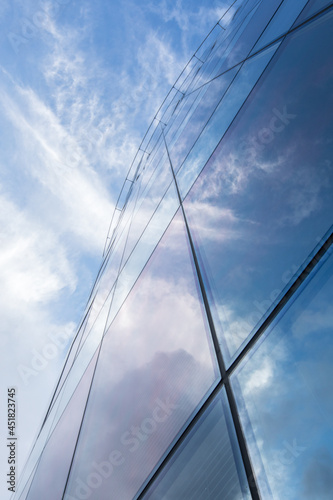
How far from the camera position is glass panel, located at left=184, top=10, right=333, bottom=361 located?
2.29 meters

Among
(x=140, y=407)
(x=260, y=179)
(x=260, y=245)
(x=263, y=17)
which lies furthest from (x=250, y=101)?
(x=140, y=407)

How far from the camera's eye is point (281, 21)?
513 cm

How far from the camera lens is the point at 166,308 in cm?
401

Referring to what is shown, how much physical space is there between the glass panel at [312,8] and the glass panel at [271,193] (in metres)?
0.23

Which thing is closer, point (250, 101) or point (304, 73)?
point (304, 73)

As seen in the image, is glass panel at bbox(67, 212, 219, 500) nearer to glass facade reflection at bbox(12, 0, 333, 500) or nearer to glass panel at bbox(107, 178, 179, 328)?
glass facade reflection at bbox(12, 0, 333, 500)

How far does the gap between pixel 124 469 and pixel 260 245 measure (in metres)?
2.51

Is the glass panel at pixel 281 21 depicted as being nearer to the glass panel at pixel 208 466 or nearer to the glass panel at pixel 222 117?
the glass panel at pixel 222 117

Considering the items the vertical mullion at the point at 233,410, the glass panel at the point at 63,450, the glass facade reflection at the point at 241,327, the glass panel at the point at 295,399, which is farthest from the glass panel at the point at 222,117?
the glass panel at the point at 63,450

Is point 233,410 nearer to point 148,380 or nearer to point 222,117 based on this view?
point 148,380

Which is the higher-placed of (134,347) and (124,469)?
(134,347)

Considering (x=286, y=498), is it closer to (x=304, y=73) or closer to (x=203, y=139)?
(x=304, y=73)

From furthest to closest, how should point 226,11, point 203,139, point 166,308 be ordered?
point 226,11 < point 203,139 < point 166,308

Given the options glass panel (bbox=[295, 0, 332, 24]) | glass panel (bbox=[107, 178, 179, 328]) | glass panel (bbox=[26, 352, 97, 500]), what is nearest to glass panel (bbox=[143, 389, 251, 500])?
glass panel (bbox=[26, 352, 97, 500])
